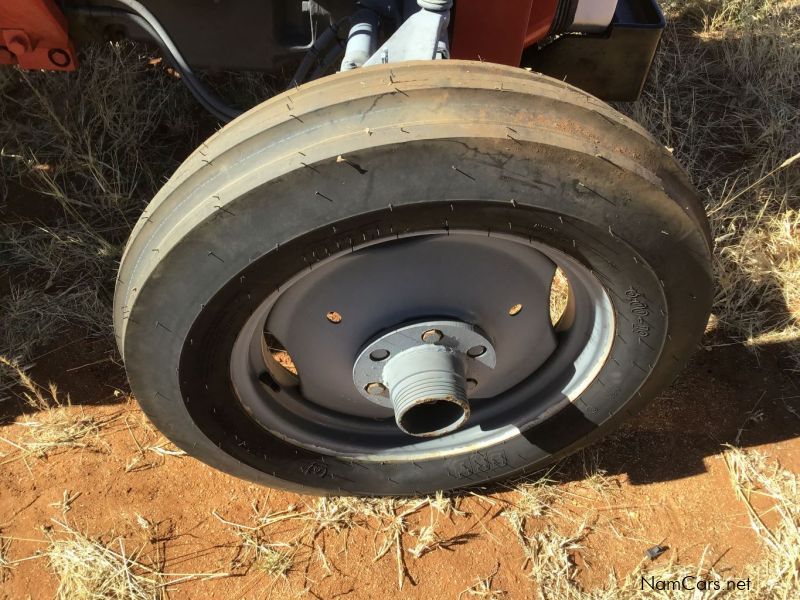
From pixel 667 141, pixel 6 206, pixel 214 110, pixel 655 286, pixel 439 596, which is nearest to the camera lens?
pixel 655 286

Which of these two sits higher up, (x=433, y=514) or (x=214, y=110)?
(x=214, y=110)

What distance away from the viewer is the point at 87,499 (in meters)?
2.10

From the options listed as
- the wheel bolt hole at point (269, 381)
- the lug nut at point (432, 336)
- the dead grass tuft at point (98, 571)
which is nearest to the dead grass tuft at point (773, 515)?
the lug nut at point (432, 336)

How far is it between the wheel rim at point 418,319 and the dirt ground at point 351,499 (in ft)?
0.99

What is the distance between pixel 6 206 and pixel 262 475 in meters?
1.87

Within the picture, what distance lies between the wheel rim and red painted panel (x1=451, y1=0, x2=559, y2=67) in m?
0.57

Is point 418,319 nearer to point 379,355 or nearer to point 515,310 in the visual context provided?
point 379,355

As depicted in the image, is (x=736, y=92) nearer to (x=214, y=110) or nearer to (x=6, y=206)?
(x=214, y=110)

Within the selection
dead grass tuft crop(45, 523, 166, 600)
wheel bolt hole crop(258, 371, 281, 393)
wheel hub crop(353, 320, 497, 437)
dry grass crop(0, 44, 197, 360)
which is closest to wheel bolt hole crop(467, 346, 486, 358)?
wheel hub crop(353, 320, 497, 437)

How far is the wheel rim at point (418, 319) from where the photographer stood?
164cm

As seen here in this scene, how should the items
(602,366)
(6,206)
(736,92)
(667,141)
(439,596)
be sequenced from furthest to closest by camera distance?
(736,92) → (667,141) → (6,206) → (439,596) → (602,366)

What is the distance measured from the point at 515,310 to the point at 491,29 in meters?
0.74

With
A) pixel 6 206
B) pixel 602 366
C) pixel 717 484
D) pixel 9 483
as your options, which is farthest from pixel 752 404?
pixel 6 206

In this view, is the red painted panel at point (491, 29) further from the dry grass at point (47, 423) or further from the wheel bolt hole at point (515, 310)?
the dry grass at point (47, 423)
